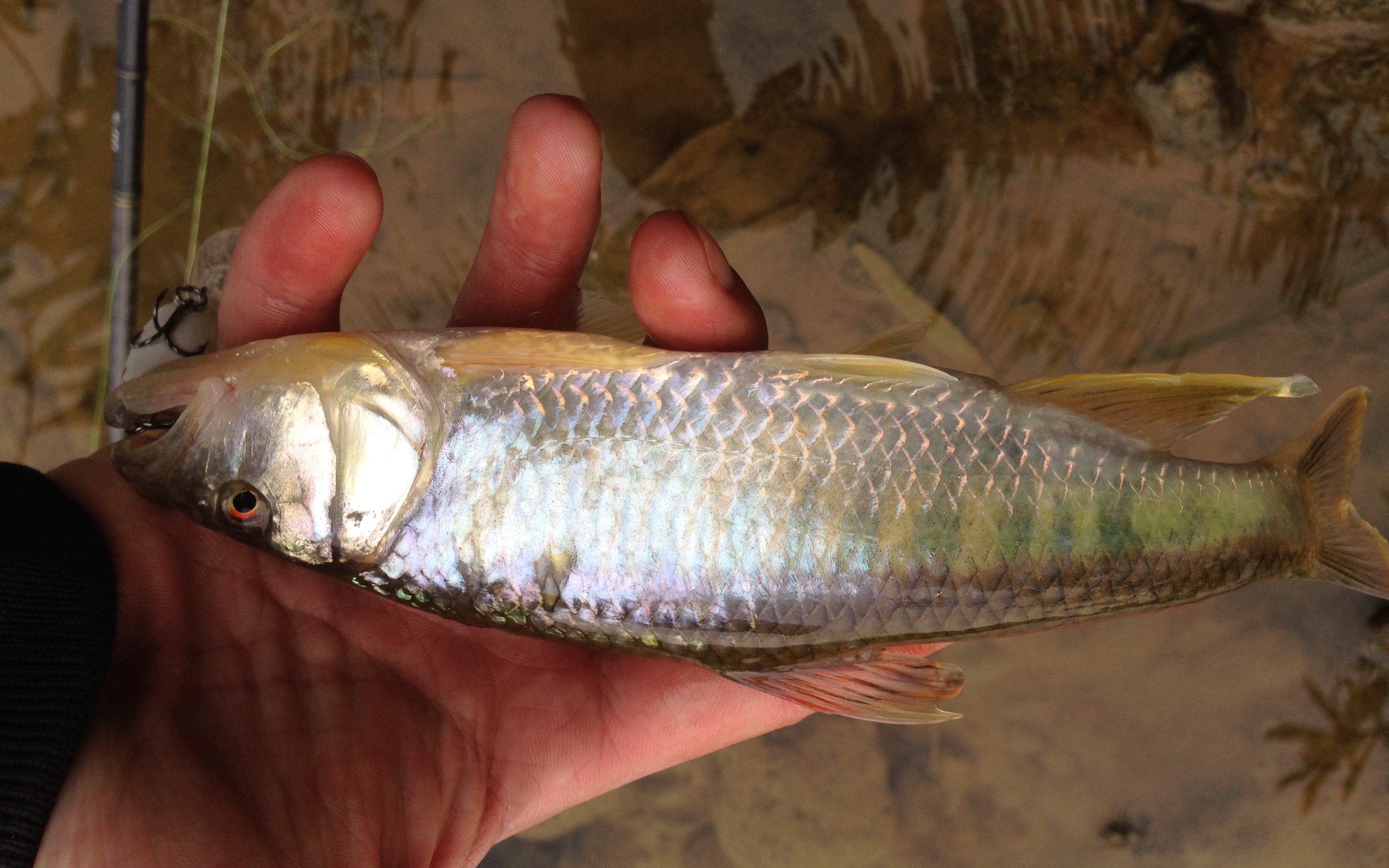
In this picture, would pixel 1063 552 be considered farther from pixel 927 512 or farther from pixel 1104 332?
pixel 1104 332

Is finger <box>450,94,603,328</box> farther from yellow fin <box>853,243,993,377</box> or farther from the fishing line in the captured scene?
the fishing line

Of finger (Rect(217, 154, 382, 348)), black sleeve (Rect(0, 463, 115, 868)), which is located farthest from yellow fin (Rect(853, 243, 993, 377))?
black sleeve (Rect(0, 463, 115, 868))

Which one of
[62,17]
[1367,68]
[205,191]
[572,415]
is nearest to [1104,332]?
[1367,68]

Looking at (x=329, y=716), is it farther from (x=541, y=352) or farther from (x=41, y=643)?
(x=541, y=352)

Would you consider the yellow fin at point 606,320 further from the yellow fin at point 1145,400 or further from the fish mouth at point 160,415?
the yellow fin at point 1145,400

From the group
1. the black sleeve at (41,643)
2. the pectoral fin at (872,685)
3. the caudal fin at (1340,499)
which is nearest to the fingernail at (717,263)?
the pectoral fin at (872,685)
